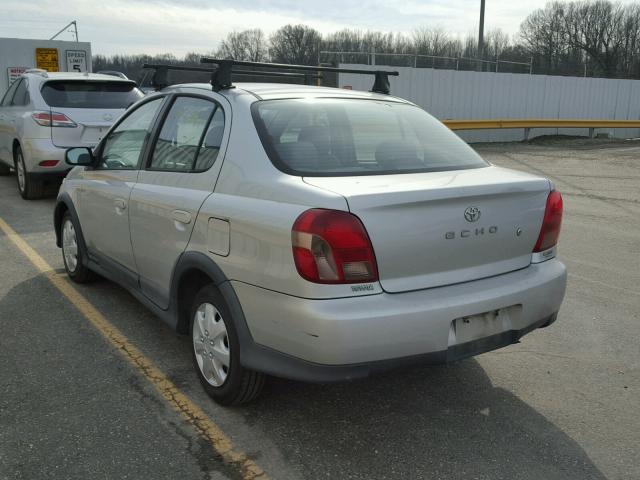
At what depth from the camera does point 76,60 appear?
67.2 ft

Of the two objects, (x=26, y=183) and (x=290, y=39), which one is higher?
(x=290, y=39)

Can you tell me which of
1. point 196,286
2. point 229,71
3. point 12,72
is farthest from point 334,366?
point 12,72

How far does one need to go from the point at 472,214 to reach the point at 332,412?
1226 mm

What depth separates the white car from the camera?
873 centimetres

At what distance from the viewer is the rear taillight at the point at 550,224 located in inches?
128

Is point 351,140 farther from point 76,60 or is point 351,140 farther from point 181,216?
point 76,60

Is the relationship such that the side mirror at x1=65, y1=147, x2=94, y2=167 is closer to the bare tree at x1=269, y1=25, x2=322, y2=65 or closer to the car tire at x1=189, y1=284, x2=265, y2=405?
the car tire at x1=189, y1=284, x2=265, y2=405

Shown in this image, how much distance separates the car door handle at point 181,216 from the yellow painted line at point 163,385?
0.91 m

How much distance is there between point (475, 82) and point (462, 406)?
20.2 meters

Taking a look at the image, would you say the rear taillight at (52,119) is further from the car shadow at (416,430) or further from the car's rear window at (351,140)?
the car shadow at (416,430)

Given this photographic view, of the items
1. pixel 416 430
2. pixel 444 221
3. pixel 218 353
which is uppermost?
pixel 444 221

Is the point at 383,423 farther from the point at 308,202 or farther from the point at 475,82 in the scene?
the point at 475,82

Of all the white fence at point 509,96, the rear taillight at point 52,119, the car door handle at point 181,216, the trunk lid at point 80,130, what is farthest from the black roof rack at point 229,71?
the white fence at point 509,96

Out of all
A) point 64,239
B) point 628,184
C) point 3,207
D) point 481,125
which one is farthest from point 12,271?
point 481,125
